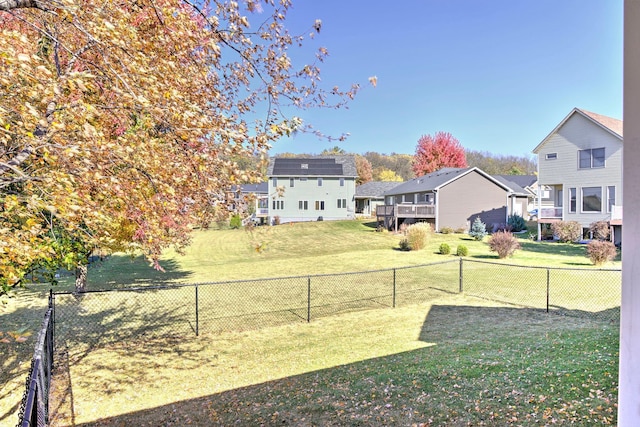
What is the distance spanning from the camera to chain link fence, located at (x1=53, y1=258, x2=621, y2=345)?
955cm

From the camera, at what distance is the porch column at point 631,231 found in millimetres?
1568

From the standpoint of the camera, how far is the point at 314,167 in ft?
150

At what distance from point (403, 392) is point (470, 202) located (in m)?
30.3

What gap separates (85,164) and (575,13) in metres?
6.25

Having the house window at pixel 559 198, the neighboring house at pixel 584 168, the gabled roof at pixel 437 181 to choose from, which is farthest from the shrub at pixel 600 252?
the gabled roof at pixel 437 181

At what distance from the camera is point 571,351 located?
634 cm

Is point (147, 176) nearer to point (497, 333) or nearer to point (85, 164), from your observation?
point (85, 164)

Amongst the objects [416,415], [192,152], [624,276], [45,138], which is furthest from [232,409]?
[624,276]

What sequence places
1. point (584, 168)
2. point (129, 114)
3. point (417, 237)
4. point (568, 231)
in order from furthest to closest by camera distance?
point (568, 231), point (584, 168), point (417, 237), point (129, 114)

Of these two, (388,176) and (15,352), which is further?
(388,176)

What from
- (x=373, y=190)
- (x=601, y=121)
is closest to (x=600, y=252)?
(x=601, y=121)

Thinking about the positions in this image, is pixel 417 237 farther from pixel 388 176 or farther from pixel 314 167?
pixel 388 176

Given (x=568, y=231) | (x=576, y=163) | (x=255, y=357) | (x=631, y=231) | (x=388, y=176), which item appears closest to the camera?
(x=631, y=231)

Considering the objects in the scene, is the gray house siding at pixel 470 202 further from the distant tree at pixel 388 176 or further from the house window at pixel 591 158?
the distant tree at pixel 388 176
